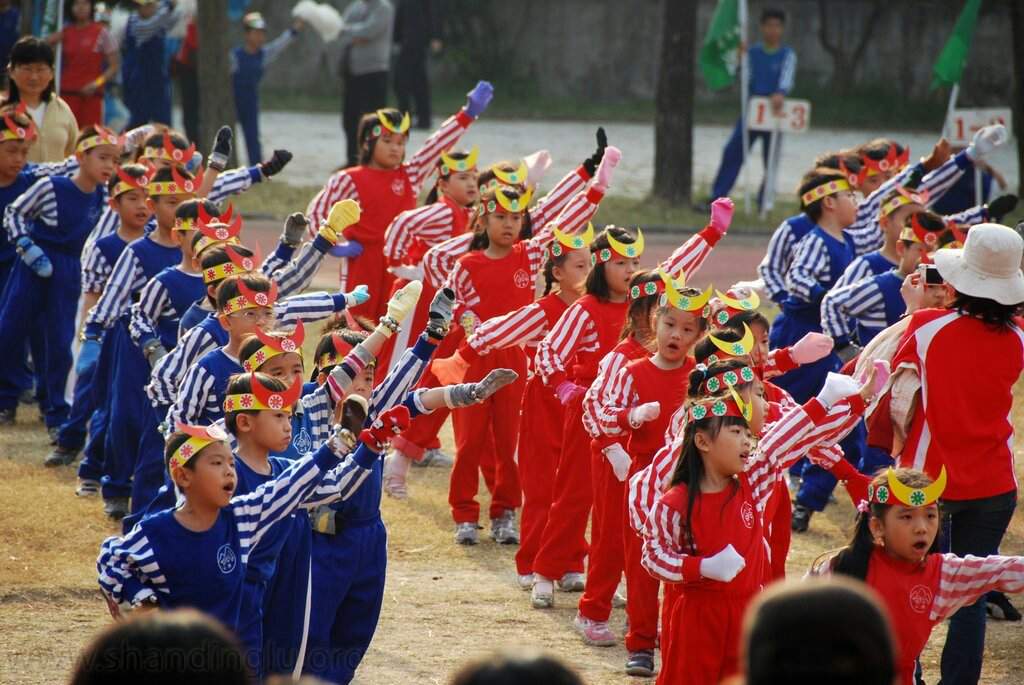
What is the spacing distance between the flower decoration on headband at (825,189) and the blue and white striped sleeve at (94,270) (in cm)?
425

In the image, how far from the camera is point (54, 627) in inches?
297

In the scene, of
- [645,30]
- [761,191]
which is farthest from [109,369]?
[645,30]

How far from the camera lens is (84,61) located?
1773 cm

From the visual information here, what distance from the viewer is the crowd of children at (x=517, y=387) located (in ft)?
19.5

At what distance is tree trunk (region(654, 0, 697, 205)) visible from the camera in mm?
19875

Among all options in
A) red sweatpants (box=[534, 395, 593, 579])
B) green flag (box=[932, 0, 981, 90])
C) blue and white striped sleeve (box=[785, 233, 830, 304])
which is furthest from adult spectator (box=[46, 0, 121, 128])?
red sweatpants (box=[534, 395, 593, 579])

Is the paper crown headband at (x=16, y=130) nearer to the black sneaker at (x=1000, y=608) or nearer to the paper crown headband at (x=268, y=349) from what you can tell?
the paper crown headband at (x=268, y=349)

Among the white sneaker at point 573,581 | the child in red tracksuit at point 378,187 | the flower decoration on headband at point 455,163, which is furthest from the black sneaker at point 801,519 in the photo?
the child in red tracksuit at point 378,187

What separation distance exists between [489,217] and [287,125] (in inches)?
734

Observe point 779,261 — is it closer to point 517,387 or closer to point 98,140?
point 517,387

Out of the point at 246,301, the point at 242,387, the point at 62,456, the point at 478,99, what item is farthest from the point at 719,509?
the point at 478,99

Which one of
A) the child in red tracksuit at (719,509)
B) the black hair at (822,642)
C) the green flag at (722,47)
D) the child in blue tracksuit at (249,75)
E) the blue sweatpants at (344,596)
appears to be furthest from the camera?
the child in blue tracksuit at (249,75)

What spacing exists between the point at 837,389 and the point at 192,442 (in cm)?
233

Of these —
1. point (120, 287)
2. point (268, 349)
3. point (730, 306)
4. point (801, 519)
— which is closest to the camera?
point (268, 349)
